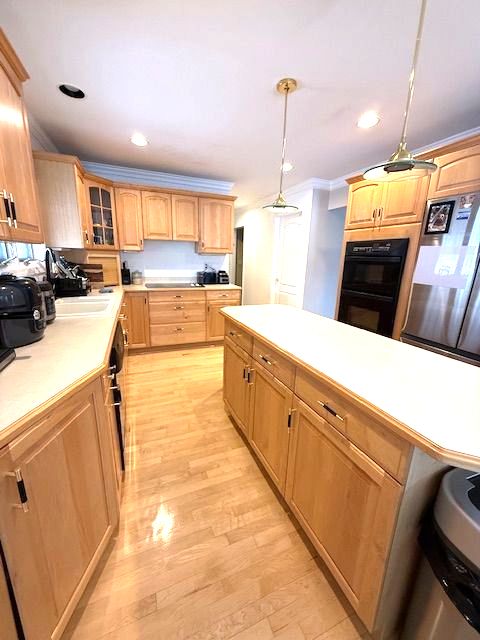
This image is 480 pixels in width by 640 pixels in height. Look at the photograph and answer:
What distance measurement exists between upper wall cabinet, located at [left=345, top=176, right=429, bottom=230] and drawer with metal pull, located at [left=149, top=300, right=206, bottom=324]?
2182mm

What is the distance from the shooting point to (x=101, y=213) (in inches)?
127

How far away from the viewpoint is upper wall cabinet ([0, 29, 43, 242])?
3.67ft

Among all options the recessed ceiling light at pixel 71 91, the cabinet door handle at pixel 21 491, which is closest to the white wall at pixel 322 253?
the recessed ceiling light at pixel 71 91

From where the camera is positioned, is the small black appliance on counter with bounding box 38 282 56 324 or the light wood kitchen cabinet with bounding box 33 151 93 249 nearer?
the small black appliance on counter with bounding box 38 282 56 324

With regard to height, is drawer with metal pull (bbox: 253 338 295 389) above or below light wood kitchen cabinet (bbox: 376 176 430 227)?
below

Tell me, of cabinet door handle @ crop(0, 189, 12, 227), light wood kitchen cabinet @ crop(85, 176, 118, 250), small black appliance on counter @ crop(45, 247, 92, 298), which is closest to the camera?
cabinet door handle @ crop(0, 189, 12, 227)

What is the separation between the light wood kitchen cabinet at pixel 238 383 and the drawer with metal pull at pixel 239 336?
0.12ft

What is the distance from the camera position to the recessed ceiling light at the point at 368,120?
2.07 metres

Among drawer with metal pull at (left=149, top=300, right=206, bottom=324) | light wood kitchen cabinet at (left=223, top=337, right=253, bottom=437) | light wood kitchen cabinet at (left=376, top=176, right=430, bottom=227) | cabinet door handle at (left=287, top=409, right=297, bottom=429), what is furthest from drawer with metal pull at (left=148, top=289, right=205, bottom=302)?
cabinet door handle at (left=287, top=409, right=297, bottom=429)

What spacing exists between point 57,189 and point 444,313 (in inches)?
141

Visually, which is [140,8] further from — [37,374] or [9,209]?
[37,374]

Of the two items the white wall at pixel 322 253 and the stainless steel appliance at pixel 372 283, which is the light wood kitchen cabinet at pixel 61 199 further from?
the white wall at pixel 322 253

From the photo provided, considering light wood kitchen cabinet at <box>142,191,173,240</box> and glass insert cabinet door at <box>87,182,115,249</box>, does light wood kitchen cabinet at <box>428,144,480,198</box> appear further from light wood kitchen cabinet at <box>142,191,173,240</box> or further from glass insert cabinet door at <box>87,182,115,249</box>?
glass insert cabinet door at <box>87,182,115,249</box>

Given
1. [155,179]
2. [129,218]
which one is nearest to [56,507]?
[129,218]
